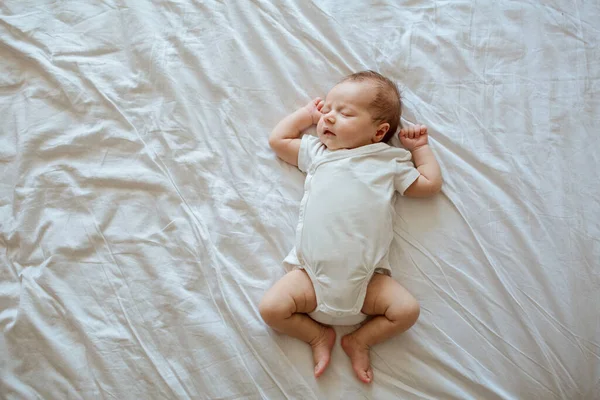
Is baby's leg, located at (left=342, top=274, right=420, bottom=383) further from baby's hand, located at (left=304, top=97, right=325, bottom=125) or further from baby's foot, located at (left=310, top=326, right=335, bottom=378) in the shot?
baby's hand, located at (left=304, top=97, right=325, bottom=125)

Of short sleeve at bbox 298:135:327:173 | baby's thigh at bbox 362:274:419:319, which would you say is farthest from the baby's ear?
baby's thigh at bbox 362:274:419:319

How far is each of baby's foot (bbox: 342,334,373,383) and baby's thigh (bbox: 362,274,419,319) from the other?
7 centimetres

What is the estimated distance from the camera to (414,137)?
1.16 m

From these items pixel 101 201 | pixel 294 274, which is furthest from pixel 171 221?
pixel 294 274

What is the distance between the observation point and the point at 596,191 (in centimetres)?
111

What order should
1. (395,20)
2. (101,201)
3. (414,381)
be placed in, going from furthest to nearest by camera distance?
(395,20) → (101,201) → (414,381)

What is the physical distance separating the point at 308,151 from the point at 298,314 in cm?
36

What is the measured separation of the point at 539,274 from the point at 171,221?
0.80 meters

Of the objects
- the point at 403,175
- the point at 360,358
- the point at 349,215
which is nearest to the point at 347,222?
the point at 349,215

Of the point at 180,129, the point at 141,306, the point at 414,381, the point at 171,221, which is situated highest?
the point at 180,129

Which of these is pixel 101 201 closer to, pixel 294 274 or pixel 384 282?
pixel 294 274

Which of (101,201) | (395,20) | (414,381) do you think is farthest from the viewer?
(395,20)

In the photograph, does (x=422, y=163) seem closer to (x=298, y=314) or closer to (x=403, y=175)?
(x=403, y=175)

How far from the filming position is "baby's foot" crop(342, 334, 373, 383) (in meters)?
1.03
